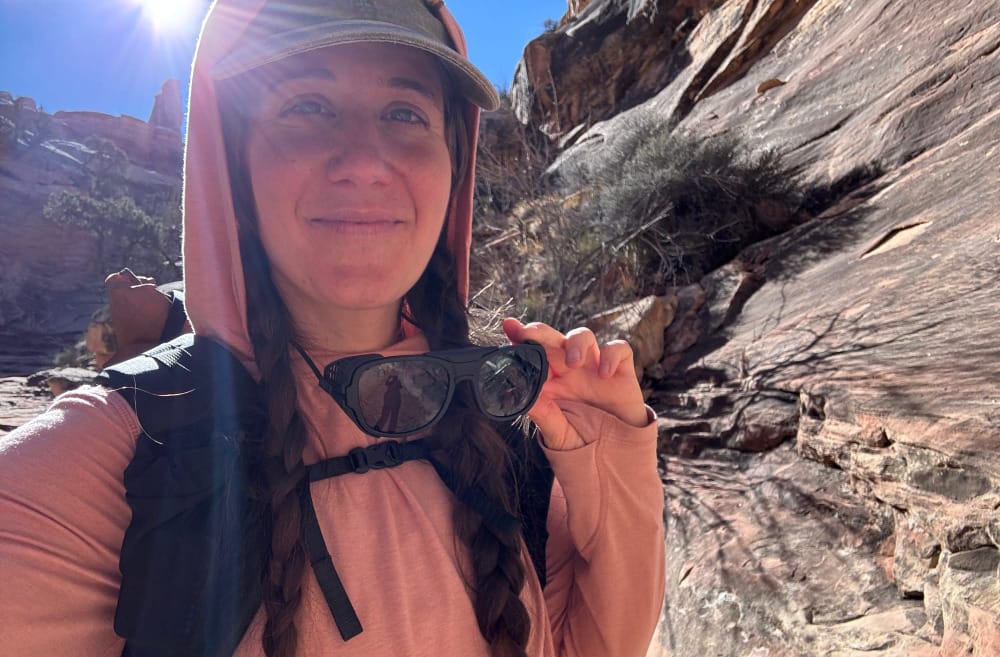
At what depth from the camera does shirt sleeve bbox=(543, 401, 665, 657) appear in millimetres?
1127

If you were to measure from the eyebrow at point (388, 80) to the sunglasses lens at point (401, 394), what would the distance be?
1.76 ft

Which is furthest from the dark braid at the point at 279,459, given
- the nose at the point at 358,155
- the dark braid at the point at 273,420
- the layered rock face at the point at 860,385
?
the layered rock face at the point at 860,385

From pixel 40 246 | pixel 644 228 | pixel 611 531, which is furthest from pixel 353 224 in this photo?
pixel 40 246

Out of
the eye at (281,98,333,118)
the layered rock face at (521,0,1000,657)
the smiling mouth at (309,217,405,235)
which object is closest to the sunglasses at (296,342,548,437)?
the smiling mouth at (309,217,405,235)

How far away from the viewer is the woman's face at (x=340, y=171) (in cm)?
97

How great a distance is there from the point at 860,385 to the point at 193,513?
3065 mm

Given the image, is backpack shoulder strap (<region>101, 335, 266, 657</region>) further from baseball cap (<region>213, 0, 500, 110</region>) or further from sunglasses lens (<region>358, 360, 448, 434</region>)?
baseball cap (<region>213, 0, 500, 110</region>)

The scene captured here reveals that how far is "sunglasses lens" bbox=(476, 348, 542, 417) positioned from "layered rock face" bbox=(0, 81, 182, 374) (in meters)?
24.8

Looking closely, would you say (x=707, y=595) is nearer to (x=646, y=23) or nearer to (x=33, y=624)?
(x=33, y=624)

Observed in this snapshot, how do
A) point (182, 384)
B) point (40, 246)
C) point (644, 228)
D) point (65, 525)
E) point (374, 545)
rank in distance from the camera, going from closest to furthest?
point (65, 525) < point (182, 384) < point (374, 545) < point (644, 228) < point (40, 246)

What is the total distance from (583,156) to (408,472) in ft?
31.1

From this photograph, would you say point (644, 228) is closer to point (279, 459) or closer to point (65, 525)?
point (279, 459)

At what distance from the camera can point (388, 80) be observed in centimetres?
103

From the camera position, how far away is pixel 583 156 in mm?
9742
